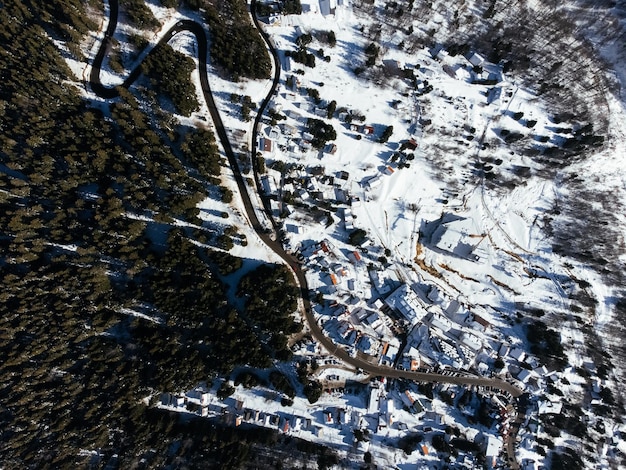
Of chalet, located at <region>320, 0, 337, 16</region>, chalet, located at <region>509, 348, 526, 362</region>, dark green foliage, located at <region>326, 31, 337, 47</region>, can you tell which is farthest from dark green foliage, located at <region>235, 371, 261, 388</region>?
chalet, located at <region>320, 0, 337, 16</region>

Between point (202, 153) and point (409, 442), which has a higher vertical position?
point (202, 153)

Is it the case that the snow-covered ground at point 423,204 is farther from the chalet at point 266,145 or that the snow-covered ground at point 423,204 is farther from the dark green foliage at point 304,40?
the dark green foliage at point 304,40

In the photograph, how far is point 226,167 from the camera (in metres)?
43.3

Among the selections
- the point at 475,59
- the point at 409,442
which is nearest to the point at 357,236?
the point at 409,442

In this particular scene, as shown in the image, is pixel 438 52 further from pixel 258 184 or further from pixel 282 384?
pixel 282 384

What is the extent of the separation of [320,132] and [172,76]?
21582mm

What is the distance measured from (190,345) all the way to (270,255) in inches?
622

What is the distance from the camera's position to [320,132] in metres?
43.4

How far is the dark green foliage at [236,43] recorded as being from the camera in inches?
1658

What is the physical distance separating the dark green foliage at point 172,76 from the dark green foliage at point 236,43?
495 centimetres

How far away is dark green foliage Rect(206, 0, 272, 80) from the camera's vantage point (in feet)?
138

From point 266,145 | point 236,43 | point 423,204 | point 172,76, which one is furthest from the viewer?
point 423,204

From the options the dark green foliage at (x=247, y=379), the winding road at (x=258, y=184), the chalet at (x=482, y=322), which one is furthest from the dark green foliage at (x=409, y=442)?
the dark green foliage at (x=247, y=379)

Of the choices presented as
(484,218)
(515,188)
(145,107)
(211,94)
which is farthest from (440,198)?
(145,107)
